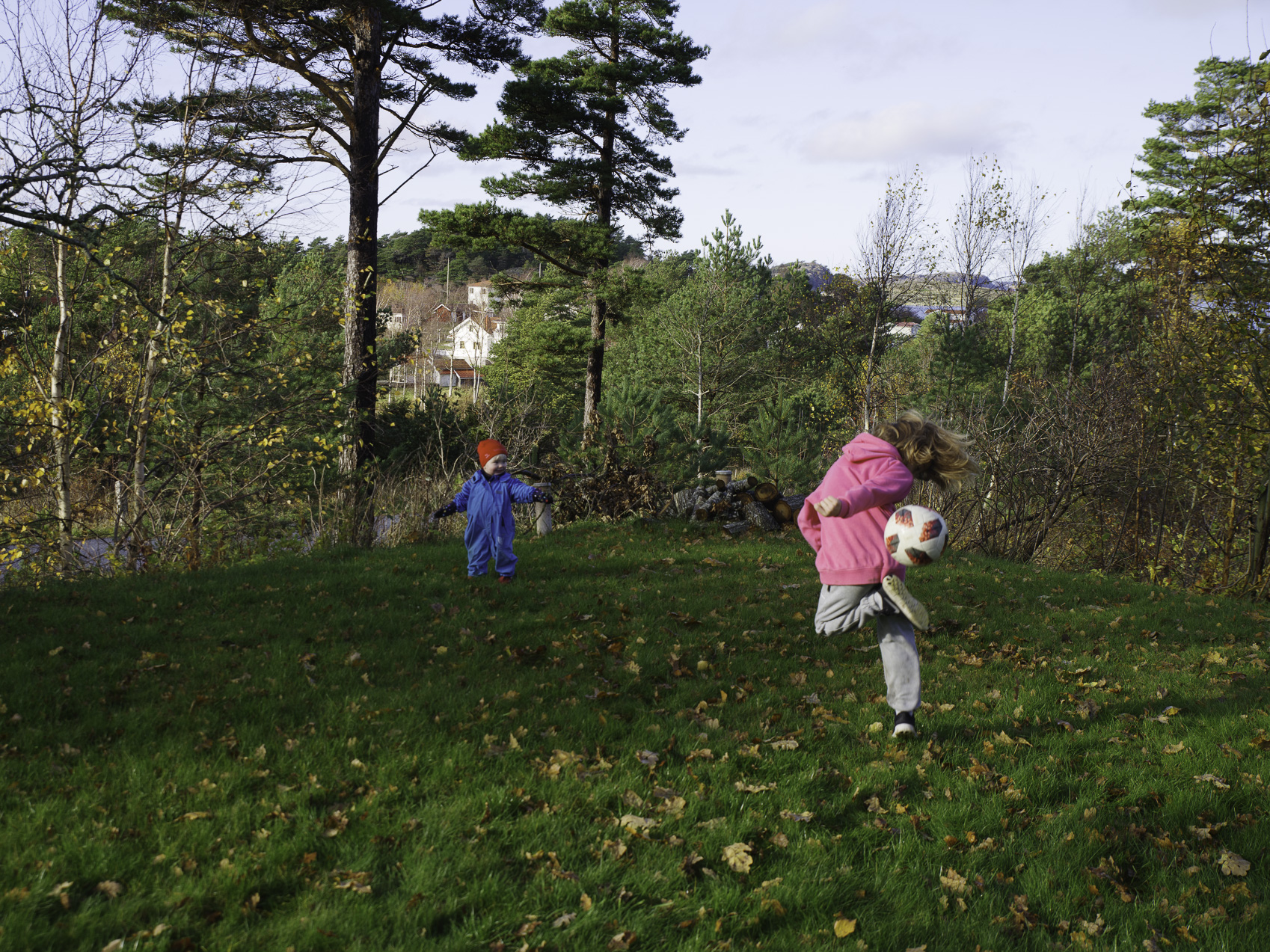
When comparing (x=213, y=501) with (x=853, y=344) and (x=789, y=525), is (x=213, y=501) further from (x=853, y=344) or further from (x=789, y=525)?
(x=853, y=344)

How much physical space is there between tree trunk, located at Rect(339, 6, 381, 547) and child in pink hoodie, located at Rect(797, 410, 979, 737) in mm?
9769

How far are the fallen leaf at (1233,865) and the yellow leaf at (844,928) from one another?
6.27ft

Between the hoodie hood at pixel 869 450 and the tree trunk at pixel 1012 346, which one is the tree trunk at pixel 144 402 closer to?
the hoodie hood at pixel 869 450

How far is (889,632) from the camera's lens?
4766 mm

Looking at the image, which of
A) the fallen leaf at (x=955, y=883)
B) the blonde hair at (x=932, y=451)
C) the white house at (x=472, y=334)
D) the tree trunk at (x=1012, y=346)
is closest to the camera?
the fallen leaf at (x=955, y=883)

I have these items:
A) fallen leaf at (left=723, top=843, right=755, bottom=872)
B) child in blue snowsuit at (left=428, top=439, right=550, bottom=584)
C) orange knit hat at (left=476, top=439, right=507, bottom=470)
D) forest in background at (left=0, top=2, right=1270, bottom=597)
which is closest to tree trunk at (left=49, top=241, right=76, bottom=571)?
forest in background at (left=0, top=2, right=1270, bottom=597)

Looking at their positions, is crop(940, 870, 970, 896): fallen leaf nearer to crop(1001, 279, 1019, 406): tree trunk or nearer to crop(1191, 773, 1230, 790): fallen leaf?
crop(1191, 773, 1230, 790): fallen leaf

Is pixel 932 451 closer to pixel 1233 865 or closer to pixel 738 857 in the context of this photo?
pixel 1233 865

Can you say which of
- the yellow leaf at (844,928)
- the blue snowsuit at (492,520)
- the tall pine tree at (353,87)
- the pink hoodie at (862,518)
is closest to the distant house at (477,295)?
the tall pine tree at (353,87)

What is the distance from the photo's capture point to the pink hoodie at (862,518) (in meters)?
4.62

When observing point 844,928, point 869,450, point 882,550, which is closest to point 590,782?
point 844,928

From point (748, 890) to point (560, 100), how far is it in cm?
2069

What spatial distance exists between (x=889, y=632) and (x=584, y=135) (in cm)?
1984

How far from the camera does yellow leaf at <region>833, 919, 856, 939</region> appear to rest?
3041mm
